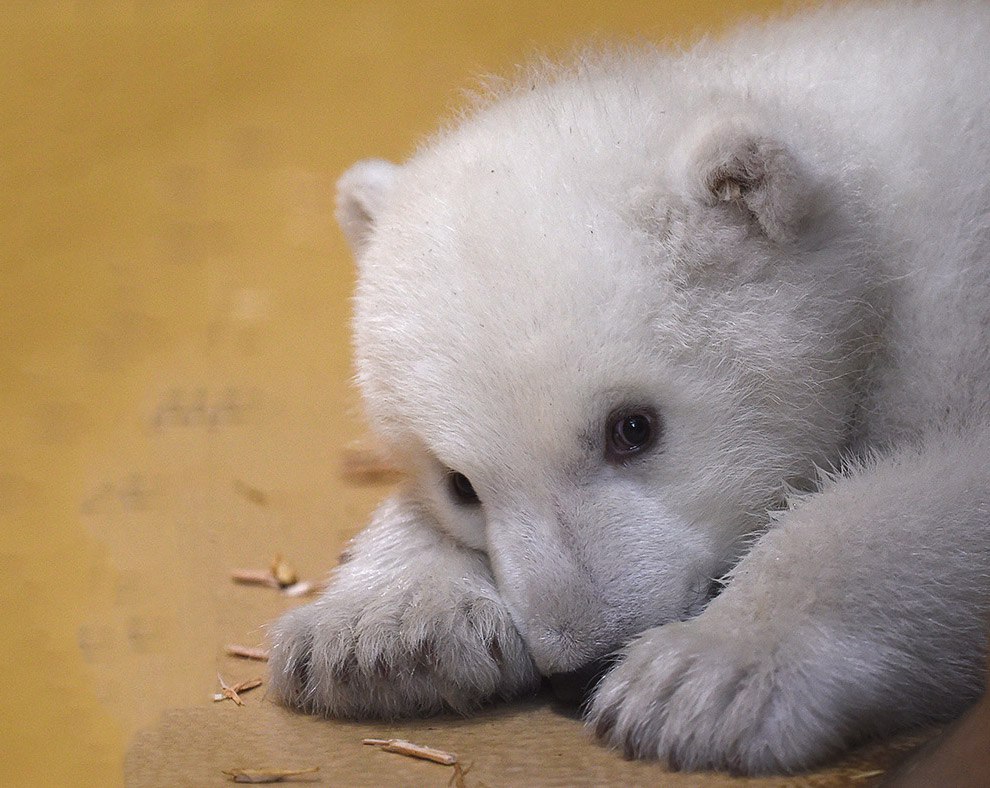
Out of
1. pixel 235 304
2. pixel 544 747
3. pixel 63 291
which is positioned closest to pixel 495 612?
pixel 544 747

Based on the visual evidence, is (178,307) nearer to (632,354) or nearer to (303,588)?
(303,588)

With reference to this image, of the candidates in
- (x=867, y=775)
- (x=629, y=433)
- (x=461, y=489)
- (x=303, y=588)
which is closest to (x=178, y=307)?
(x=303, y=588)

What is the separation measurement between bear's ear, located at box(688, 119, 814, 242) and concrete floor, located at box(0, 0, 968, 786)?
1.05 m

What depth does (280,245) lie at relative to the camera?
5.41 meters

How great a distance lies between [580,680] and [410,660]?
1.38 ft

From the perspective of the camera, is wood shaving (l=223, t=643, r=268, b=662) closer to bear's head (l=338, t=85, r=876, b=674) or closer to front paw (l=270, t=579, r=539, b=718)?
front paw (l=270, t=579, r=539, b=718)

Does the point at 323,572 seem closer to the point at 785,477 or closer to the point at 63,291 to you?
the point at 63,291

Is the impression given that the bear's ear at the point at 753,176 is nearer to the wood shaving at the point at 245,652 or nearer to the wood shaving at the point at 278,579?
the wood shaving at the point at 245,652

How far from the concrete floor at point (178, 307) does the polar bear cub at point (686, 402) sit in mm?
810

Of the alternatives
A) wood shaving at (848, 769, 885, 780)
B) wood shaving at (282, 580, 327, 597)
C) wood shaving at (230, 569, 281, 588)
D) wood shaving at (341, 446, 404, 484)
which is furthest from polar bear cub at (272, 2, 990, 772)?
wood shaving at (341, 446, 404, 484)

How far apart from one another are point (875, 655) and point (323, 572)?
2.55 metres

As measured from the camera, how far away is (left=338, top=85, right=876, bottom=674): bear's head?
245 centimetres

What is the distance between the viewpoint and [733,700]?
206 cm

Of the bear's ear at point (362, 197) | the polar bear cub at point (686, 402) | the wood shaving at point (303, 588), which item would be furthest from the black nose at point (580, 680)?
the wood shaving at point (303, 588)
